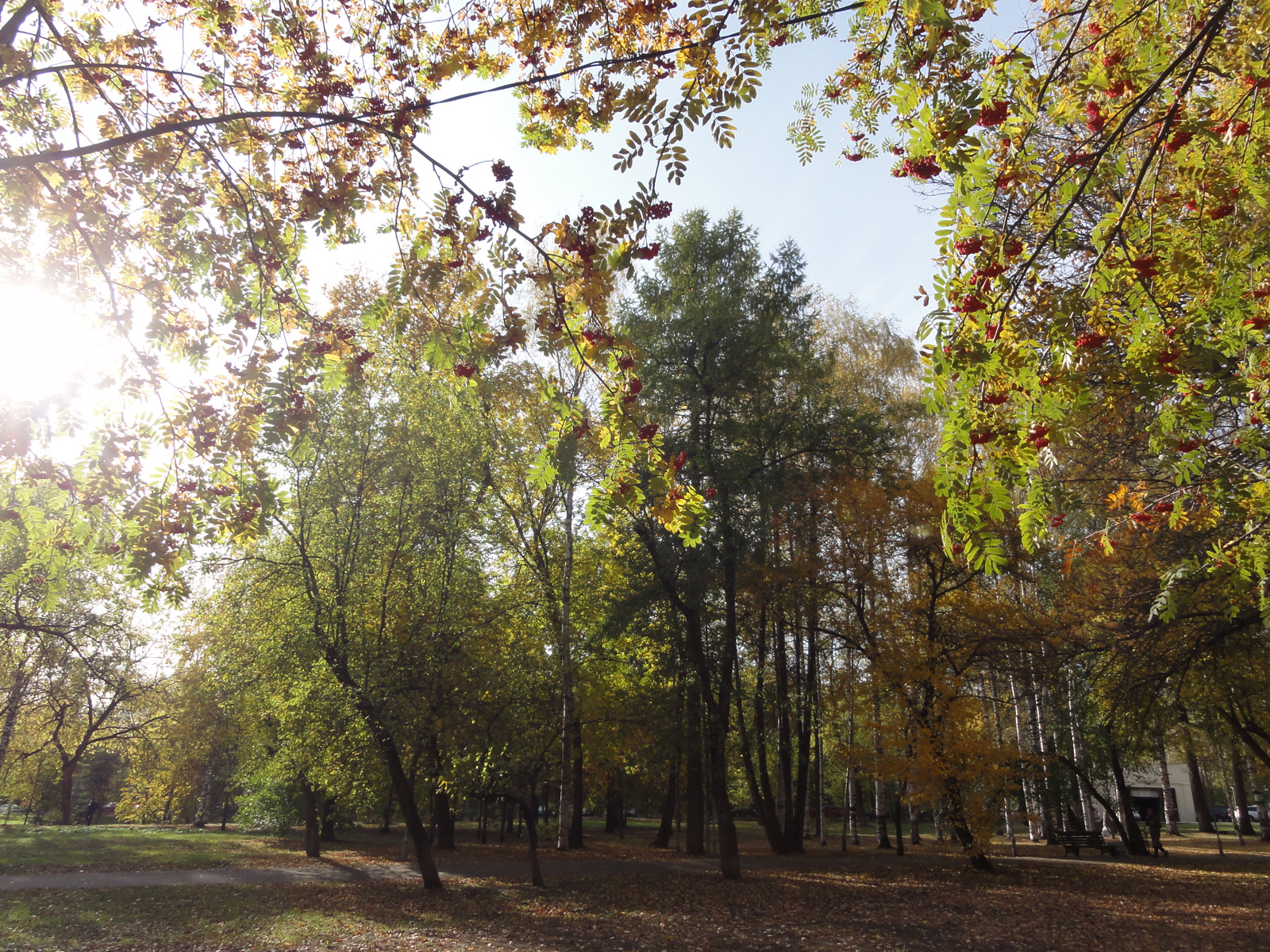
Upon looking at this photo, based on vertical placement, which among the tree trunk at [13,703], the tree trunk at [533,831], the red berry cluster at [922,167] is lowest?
the tree trunk at [533,831]

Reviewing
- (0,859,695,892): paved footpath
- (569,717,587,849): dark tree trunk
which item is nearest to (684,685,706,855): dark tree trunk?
(0,859,695,892): paved footpath

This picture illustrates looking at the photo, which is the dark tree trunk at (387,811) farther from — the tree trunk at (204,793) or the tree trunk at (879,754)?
the tree trunk at (879,754)

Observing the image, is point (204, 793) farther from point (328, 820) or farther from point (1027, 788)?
point (1027, 788)

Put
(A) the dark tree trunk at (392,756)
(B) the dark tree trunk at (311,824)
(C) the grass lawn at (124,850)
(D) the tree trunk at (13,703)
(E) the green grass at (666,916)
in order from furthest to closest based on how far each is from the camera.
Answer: (D) the tree trunk at (13,703), (B) the dark tree trunk at (311,824), (C) the grass lawn at (124,850), (A) the dark tree trunk at (392,756), (E) the green grass at (666,916)

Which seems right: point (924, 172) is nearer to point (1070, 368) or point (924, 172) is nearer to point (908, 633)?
point (1070, 368)

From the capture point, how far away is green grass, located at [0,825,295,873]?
13.5 metres

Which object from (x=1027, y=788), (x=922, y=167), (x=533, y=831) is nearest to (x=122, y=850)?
(x=533, y=831)

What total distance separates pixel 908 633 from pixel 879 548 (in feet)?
6.34

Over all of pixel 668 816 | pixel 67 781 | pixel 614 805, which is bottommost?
pixel 614 805

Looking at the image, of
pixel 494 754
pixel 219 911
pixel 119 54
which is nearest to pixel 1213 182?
pixel 119 54

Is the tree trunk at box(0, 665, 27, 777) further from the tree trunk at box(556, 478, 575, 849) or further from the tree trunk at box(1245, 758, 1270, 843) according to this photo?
the tree trunk at box(1245, 758, 1270, 843)

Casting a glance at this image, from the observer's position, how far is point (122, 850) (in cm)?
1590

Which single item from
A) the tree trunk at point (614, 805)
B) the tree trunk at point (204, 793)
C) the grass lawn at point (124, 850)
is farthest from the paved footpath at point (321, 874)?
the tree trunk at point (204, 793)

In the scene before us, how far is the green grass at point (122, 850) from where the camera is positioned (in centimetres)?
1345
